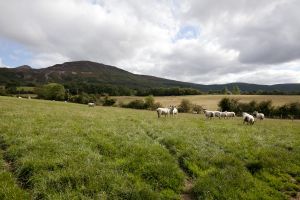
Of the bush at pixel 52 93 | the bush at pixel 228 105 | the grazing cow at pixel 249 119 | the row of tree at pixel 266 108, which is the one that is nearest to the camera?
the grazing cow at pixel 249 119

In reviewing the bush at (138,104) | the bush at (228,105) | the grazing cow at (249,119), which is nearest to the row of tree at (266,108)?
the bush at (228,105)

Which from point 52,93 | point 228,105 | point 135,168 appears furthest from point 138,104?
point 135,168

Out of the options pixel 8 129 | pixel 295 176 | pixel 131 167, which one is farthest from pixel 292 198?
pixel 8 129

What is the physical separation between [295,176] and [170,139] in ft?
24.1

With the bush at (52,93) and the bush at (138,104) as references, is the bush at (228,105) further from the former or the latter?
the bush at (52,93)

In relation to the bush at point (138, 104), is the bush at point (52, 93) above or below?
above

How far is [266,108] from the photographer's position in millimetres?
80625

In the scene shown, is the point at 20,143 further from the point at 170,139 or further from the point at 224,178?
the point at 224,178

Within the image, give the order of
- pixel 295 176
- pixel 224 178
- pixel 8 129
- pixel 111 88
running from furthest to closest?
pixel 111 88 → pixel 8 129 → pixel 295 176 → pixel 224 178

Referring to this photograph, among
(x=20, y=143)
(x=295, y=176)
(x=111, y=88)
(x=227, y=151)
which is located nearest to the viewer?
(x=295, y=176)

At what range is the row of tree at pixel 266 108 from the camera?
246 ft

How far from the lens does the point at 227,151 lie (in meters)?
16.0

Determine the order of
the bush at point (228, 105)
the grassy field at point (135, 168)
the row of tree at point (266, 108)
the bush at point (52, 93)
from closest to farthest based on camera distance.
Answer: the grassy field at point (135, 168) < the row of tree at point (266, 108) < the bush at point (228, 105) < the bush at point (52, 93)

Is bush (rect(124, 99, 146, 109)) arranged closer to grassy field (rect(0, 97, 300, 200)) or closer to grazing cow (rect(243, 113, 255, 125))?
grazing cow (rect(243, 113, 255, 125))
